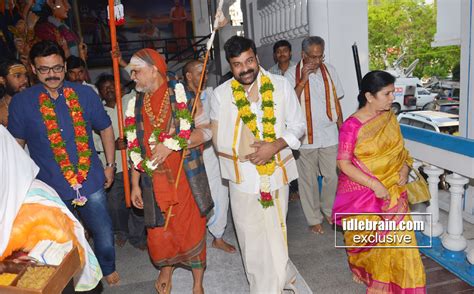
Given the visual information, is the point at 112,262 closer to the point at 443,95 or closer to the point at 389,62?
the point at 443,95

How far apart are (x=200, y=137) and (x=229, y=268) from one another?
4.66ft

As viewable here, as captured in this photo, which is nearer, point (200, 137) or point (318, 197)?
point (200, 137)

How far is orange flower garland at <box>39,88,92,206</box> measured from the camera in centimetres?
320

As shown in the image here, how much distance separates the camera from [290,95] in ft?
10.0

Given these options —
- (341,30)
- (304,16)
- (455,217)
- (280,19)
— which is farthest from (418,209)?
(280,19)

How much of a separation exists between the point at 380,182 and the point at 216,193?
1875 millimetres

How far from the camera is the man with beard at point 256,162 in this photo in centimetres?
295

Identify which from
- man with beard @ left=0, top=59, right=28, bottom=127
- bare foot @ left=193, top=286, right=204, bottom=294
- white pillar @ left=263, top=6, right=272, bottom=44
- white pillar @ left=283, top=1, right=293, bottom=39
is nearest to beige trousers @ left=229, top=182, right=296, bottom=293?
bare foot @ left=193, top=286, right=204, bottom=294

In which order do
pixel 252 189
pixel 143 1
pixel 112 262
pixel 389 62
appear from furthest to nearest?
pixel 389 62 < pixel 143 1 < pixel 112 262 < pixel 252 189

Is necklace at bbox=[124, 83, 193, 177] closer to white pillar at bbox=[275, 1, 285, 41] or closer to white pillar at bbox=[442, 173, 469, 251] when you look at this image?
white pillar at bbox=[442, 173, 469, 251]

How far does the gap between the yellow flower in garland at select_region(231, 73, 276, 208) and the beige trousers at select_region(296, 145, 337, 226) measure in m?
1.70

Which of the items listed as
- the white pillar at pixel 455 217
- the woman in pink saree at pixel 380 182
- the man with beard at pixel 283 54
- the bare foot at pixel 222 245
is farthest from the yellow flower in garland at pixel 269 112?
the man with beard at pixel 283 54

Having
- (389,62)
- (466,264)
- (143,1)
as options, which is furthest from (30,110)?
(389,62)

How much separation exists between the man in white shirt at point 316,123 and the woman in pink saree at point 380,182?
1.34 m
